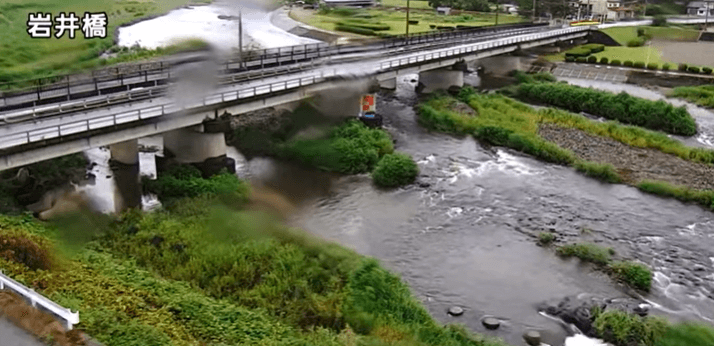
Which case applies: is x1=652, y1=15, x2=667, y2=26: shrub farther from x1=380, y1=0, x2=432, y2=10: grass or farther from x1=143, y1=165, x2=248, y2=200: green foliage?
x1=380, y1=0, x2=432, y2=10: grass

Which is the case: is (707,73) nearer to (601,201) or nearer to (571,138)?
(571,138)

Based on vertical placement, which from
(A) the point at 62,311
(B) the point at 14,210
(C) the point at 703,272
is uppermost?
(A) the point at 62,311

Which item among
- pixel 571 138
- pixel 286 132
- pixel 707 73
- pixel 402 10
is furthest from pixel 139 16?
pixel 707 73

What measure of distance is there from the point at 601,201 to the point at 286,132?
509 cm

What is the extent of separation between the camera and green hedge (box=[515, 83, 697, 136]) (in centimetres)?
1368

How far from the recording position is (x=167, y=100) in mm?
9320

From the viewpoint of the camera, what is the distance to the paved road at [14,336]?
12.5 feet

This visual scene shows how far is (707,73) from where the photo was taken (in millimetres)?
18188

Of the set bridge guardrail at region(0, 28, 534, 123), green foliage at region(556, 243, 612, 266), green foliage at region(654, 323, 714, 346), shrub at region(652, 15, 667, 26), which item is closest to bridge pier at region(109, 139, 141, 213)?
bridge guardrail at region(0, 28, 534, 123)

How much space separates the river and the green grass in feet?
23.9

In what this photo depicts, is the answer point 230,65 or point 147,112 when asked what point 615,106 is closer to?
point 230,65

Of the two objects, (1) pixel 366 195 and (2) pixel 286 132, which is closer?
(1) pixel 366 195

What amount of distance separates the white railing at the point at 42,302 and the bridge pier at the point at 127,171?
4517 mm

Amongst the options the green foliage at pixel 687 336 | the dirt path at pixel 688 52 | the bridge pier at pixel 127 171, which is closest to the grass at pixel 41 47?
the bridge pier at pixel 127 171
